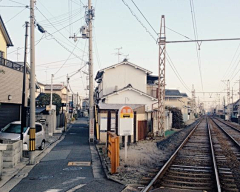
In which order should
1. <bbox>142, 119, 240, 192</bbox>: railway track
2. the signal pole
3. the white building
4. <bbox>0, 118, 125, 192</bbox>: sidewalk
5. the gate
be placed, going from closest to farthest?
<bbox>0, 118, 125, 192</bbox>: sidewalk, <bbox>142, 119, 240, 192</bbox>: railway track, the signal pole, the gate, the white building

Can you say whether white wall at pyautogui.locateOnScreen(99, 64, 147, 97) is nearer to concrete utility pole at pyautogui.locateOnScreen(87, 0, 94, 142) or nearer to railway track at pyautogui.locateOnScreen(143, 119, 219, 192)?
concrete utility pole at pyautogui.locateOnScreen(87, 0, 94, 142)

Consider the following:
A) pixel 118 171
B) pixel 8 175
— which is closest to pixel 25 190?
pixel 8 175

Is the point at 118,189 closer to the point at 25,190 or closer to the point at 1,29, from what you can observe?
the point at 25,190

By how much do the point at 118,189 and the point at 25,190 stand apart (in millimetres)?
2441

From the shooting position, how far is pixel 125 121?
1249 centimetres

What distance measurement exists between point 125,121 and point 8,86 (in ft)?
39.3

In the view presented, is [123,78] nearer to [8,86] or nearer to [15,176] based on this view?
[8,86]

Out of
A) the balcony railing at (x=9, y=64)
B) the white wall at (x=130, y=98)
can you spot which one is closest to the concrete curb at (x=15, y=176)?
the balcony railing at (x=9, y=64)

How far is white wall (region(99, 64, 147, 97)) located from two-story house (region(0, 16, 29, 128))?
47.2 feet

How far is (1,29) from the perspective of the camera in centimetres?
2281

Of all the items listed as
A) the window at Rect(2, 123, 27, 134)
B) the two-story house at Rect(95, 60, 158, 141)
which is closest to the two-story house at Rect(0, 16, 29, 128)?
the window at Rect(2, 123, 27, 134)

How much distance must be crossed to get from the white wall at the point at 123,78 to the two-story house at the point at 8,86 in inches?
567

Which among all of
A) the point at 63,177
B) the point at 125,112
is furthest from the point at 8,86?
the point at 63,177

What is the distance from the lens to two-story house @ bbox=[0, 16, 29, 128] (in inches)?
816
